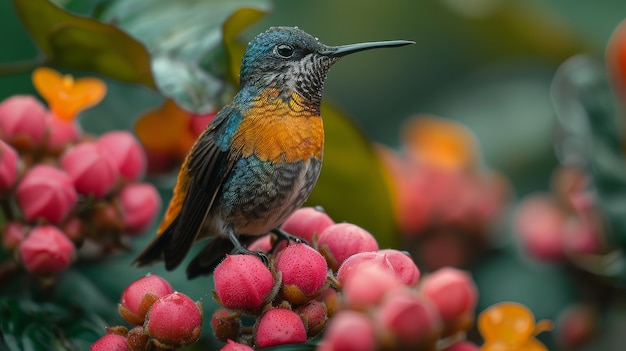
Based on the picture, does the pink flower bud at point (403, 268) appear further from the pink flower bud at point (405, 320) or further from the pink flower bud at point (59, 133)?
the pink flower bud at point (59, 133)

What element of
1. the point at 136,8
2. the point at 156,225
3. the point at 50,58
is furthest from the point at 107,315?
the point at 136,8

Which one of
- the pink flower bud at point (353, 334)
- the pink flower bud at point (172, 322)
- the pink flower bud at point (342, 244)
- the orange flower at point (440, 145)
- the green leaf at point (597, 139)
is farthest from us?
the orange flower at point (440, 145)

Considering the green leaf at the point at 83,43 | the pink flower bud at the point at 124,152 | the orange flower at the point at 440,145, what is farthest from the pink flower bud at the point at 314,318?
the orange flower at the point at 440,145

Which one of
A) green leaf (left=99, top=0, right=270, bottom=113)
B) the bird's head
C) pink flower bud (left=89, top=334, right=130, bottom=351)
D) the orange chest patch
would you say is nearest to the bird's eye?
the bird's head

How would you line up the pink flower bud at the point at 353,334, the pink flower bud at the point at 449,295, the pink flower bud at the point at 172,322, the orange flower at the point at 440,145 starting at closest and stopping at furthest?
the pink flower bud at the point at 353,334 < the pink flower bud at the point at 449,295 < the pink flower bud at the point at 172,322 < the orange flower at the point at 440,145

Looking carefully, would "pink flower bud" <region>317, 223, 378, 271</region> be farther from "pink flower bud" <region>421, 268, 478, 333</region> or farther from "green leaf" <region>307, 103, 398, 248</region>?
"green leaf" <region>307, 103, 398, 248</region>
